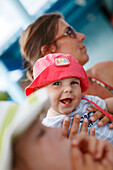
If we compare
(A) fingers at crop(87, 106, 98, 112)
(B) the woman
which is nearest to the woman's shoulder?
(B) the woman

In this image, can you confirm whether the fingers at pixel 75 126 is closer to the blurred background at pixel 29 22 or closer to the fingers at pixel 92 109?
the fingers at pixel 92 109

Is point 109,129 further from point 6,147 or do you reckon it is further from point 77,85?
point 6,147

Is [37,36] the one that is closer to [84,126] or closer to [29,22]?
[29,22]

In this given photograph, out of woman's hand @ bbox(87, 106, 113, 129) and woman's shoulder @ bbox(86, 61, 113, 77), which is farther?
woman's shoulder @ bbox(86, 61, 113, 77)

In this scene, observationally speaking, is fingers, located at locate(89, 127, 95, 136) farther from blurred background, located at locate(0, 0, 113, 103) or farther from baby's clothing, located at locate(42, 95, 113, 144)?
blurred background, located at locate(0, 0, 113, 103)

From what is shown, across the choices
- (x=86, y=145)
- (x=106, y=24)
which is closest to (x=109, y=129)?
(x=86, y=145)

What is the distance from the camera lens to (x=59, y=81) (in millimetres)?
659

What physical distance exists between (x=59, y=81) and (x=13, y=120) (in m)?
0.39

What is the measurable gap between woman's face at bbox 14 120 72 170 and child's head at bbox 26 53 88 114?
0.34 metres

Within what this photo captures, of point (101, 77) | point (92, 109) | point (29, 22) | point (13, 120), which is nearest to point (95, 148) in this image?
point (13, 120)

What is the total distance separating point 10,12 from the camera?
1516 millimetres

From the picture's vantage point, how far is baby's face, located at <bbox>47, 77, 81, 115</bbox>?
2.10 ft

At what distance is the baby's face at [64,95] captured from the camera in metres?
0.64

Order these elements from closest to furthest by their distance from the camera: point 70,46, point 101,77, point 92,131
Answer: point 92,131, point 70,46, point 101,77
